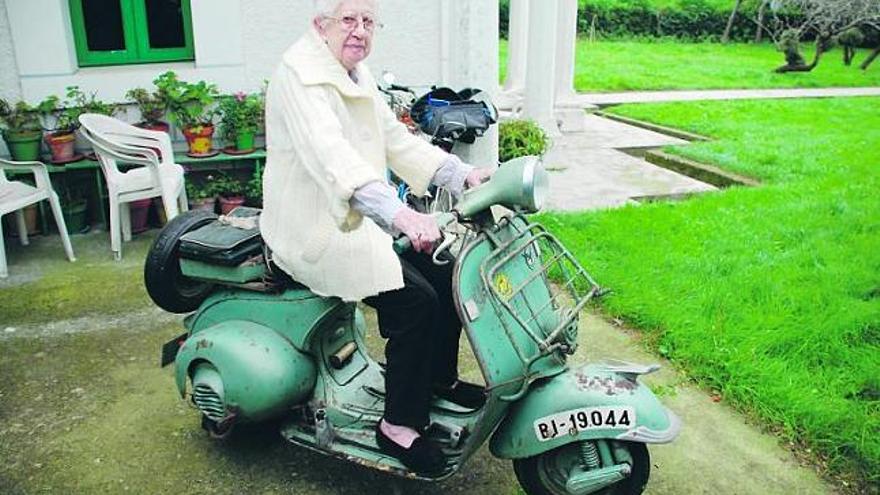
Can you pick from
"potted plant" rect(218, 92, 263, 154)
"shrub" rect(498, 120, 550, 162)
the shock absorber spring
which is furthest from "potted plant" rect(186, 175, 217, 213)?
the shock absorber spring

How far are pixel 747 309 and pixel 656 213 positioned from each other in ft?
5.97

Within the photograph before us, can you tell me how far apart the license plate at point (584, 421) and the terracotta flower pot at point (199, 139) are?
390 cm

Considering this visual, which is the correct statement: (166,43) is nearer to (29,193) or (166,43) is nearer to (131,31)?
(131,31)

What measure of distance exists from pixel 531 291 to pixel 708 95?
11983 mm

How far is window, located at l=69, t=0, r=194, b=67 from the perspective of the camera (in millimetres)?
5445

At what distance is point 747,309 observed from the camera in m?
4.14

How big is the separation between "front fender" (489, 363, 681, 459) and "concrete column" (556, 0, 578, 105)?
772 centimetres

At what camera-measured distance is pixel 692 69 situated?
16.9m

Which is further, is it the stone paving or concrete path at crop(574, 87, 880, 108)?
concrete path at crop(574, 87, 880, 108)

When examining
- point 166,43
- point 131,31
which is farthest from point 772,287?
point 131,31

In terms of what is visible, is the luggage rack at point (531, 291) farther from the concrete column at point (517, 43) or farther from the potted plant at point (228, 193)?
the concrete column at point (517, 43)

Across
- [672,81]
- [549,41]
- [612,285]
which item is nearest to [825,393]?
[612,285]

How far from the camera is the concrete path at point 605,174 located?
6633 millimetres

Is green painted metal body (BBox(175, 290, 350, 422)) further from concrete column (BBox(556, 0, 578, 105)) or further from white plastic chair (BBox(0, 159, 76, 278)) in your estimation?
concrete column (BBox(556, 0, 578, 105))
